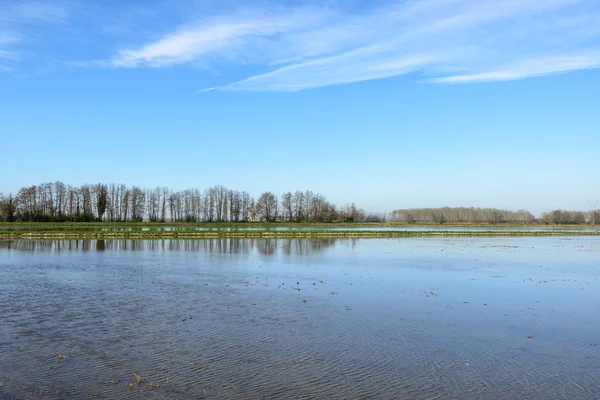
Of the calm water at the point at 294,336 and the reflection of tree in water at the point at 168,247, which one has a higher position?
the reflection of tree in water at the point at 168,247

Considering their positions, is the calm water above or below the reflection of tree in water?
below

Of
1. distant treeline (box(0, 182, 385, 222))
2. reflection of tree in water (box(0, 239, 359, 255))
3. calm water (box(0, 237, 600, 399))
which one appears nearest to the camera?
calm water (box(0, 237, 600, 399))

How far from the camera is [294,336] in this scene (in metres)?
10.8

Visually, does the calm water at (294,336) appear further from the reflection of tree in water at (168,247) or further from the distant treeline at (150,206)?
the distant treeline at (150,206)

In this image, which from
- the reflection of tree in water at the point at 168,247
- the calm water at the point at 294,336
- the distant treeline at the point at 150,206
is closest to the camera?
the calm water at the point at 294,336

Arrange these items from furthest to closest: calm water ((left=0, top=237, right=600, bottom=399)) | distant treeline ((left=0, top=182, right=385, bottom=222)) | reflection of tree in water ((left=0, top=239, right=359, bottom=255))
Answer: distant treeline ((left=0, top=182, right=385, bottom=222))
reflection of tree in water ((left=0, top=239, right=359, bottom=255))
calm water ((left=0, top=237, right=600, bottom=399))

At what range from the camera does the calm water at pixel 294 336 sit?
7.70m

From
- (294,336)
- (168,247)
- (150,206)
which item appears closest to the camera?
Result: (294,336)

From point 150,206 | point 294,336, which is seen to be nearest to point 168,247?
point 294,336

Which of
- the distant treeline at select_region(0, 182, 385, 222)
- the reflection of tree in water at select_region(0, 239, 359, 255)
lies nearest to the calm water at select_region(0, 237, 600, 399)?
the reflection of tree in water at select_region(0, 239, 359, 255)

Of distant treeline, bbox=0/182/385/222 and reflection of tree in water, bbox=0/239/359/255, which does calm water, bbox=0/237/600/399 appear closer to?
reflection of tree in water, bbox=0/239/359/255

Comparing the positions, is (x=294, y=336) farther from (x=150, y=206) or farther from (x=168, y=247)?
(x=150, y=206)

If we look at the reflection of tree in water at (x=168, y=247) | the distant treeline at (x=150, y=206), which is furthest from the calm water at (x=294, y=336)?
the distant treeline at (x=150, y=206)

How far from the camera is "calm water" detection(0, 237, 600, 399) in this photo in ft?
25.2
